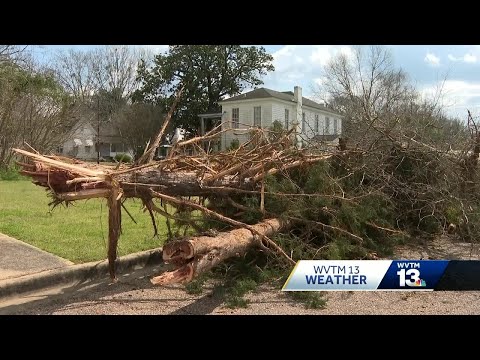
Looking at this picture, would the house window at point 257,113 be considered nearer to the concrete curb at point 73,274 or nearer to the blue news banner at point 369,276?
the concrete curb at point 73,274

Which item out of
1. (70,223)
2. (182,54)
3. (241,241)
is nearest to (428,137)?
(241,241)

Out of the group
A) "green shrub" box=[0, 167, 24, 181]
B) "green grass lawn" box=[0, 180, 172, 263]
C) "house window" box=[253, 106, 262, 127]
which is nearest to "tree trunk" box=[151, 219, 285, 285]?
"green grass lawn" box=[0, 180, 172, 263]

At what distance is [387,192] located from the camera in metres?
7.05

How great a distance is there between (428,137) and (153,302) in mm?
5145

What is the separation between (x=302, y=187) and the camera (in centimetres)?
646

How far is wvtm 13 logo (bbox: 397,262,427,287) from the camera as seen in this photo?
498cm

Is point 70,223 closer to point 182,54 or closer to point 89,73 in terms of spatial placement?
point 182,54

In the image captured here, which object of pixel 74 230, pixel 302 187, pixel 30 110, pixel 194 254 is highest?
pixel 30 110

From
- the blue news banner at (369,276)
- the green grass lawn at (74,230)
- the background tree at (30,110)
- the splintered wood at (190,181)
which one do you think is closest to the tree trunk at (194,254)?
the splintered wood at (190,181)

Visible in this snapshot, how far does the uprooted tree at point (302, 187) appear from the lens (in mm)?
4461

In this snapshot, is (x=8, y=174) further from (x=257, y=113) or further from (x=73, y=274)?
(x=73, y=274)

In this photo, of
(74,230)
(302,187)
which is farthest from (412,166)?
(74,230)

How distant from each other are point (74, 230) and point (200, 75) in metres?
33.9

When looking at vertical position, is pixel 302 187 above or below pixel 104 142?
below
